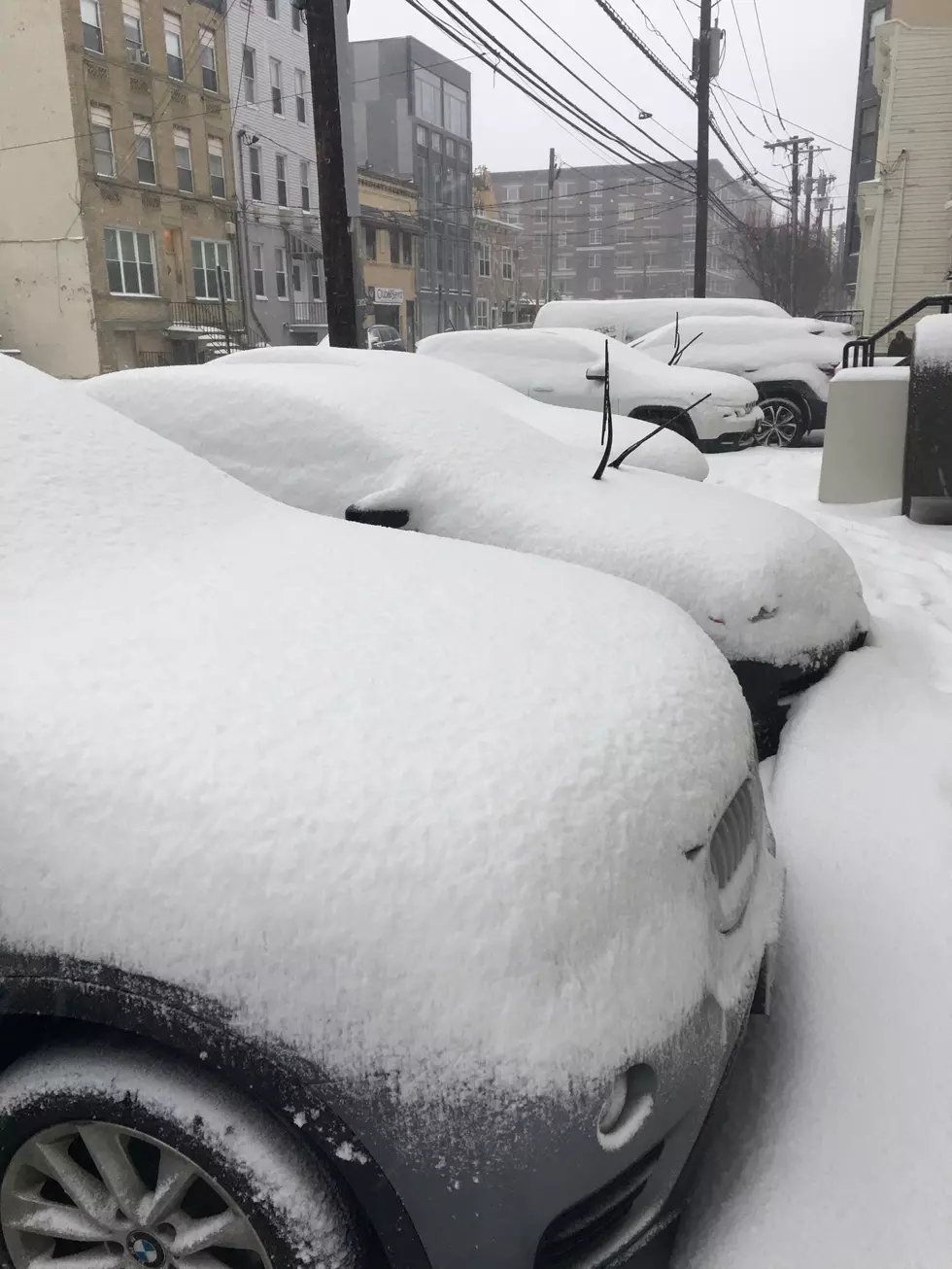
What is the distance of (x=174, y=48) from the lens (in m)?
30.5

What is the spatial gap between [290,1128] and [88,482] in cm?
163

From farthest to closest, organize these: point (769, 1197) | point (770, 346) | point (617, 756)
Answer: point (770, 346), point (769, 1197), point (617, 756)

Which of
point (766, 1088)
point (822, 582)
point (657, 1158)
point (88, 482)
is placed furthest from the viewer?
point (822, 582)

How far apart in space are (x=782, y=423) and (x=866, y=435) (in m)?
4.51

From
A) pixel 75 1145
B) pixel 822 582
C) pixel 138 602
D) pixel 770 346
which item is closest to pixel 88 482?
pixel 138 602

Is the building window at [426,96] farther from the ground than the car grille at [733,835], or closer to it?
farther from the ground

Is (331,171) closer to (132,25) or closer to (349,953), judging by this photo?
(349,953)

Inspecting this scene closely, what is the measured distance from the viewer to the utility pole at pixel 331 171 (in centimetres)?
834

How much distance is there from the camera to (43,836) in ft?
4.81

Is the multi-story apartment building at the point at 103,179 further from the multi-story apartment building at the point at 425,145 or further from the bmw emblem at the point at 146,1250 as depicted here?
the bmw emblem at the point at 146,1250

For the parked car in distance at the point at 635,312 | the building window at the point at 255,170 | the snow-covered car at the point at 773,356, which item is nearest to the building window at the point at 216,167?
the building window at the point at 255,170

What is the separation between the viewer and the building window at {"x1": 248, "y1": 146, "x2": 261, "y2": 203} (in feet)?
115

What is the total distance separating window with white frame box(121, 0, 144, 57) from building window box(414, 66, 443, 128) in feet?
99.2

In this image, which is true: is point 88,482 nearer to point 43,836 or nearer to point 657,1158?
point 43,836
